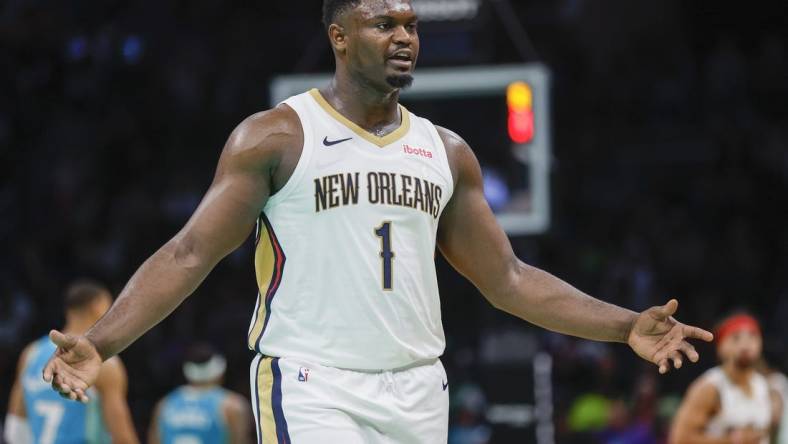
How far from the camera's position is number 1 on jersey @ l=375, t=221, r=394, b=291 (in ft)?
13.4

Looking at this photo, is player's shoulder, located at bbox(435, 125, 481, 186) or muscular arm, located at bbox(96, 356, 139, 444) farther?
muscular arm, located at bbox(96, 356, 139, 444)

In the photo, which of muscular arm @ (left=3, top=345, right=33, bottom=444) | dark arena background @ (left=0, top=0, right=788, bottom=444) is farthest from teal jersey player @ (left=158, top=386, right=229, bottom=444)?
dark arena background @ (left=0, top=0, right=788, bottom=444)

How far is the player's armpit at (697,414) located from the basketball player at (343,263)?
3801 mm

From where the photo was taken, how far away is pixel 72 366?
3689 millimetres

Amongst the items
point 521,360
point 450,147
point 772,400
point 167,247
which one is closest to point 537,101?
point 521,360

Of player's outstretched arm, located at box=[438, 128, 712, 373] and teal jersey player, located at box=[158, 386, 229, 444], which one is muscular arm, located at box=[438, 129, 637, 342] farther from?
teal jersey player, located at box=[158, 386, 229, 444]

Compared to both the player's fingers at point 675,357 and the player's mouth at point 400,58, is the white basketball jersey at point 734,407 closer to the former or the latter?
the player's fingers at point 675,357

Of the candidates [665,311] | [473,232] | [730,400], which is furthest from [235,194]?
[730,400]

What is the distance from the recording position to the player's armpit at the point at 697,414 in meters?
7.88

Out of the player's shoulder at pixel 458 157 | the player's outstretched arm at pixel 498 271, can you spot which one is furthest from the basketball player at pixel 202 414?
the player's shoulder at pixel 458 157

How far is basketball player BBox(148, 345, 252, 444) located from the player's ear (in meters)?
5.31

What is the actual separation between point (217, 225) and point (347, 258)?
1.37 feet

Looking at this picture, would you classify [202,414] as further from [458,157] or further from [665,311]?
[665,311]

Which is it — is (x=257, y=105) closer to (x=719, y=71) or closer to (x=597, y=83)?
(x=597, y=83)
